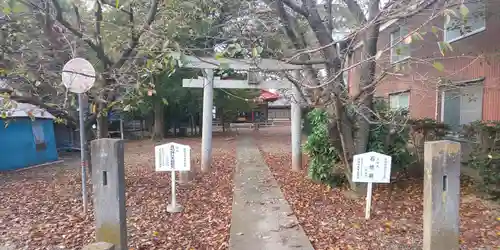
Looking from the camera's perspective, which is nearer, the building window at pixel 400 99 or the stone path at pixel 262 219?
the stone path at pixel 262 219

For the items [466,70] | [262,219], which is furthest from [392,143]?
[466,70]

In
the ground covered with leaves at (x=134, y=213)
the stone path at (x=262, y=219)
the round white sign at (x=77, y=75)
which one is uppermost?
the round white sign at (x=77, y=75)

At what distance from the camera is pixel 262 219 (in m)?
5.05

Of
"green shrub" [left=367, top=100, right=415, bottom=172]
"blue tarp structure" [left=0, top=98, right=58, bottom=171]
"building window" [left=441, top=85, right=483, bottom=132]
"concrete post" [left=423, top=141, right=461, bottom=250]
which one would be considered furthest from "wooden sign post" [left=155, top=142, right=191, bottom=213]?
"blue tarp structure" [left=0, top=98, right=58, bottom=171]

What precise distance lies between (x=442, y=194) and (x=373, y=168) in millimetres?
1628

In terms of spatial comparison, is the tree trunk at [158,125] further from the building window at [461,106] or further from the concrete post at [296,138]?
the building window at [461,106]

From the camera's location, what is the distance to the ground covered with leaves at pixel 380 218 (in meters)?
4.11

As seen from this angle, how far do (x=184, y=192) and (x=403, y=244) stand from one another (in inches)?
171

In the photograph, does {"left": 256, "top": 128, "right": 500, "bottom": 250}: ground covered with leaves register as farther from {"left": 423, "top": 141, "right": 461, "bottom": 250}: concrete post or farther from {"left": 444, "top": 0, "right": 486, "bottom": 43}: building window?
{"left": 444, "top": 0, "right": 486, "bottom": 43}: building window

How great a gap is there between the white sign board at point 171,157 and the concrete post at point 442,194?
12.1 ft

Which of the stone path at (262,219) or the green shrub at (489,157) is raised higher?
the green shrub at (489,157)

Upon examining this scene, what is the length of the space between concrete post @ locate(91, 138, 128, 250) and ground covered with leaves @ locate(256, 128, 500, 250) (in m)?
2.30

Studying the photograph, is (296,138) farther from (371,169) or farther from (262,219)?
(262,219)

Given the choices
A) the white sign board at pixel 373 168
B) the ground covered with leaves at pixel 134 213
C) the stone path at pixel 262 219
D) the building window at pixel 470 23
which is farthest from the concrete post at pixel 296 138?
the white sign board at pixel 373 168
